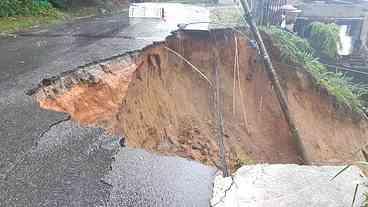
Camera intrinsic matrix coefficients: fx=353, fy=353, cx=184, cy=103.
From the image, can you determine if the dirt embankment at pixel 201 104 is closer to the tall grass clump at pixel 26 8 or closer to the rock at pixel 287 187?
the rock at pixel 287 187

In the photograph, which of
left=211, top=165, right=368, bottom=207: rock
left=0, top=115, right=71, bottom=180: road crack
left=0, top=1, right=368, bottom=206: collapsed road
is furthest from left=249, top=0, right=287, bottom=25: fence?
left=211, top=165, right=368, bottom=207: rock

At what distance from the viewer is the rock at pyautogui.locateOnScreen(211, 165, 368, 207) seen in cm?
261

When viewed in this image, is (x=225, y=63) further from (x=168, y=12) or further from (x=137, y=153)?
(x=137, y=153)

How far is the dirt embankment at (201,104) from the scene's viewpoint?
5500 mm

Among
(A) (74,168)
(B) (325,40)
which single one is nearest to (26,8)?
(A) (74,168)

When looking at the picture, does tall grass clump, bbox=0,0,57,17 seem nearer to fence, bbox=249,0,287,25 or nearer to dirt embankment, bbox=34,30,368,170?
dirt embankment, bbox=34,30,368,170

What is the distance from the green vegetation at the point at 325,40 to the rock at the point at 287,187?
1530 cm

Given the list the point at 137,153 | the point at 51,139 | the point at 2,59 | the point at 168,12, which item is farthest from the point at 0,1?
the point at 137,153

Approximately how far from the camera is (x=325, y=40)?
56.4 feet

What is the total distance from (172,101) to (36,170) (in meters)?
5.78

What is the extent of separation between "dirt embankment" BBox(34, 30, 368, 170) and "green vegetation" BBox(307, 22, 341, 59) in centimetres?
655

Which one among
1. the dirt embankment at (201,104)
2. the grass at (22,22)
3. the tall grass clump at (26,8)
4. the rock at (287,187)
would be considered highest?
the tall grass clump at (26,8)

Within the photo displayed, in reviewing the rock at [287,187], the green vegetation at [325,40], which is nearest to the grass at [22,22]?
the rock at [287,187]

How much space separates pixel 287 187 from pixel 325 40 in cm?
1612
